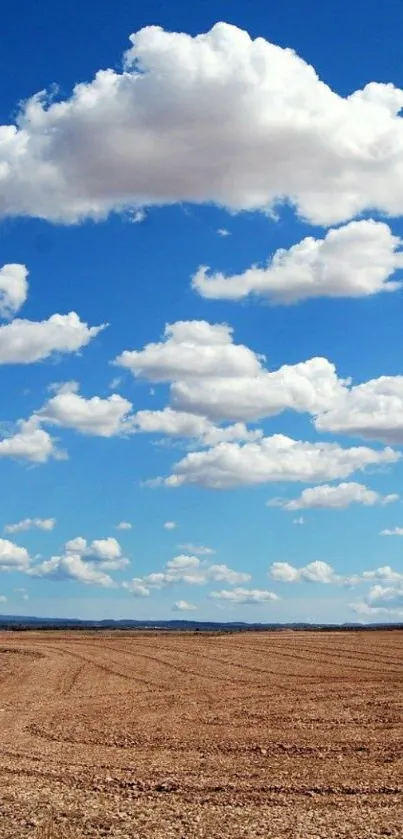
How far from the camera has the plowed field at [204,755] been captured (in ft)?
43.8

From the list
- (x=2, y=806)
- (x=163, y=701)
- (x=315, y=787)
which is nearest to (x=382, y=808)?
(x=315, y=787)

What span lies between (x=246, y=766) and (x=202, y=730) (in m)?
4.71

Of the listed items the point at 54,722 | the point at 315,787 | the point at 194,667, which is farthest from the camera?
the point at 194,667

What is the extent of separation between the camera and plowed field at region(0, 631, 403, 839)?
13.3 m

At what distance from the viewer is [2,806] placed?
14414 millimetres

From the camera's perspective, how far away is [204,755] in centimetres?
1839

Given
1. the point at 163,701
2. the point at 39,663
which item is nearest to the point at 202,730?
the point at 163,701

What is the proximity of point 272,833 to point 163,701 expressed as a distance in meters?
15.6

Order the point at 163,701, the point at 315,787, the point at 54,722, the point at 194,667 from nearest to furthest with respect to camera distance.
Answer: the point at 315,787
the point at 54,722
the point at 163,701
the point at 194,667

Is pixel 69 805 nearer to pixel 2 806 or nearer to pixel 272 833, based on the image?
pixel 2 806

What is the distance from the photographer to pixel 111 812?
45.5ft

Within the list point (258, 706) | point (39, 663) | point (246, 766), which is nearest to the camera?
point (246, 766)

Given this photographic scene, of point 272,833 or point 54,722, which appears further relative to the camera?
point 54,722

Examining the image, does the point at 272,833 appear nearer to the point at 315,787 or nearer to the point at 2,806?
the point at 315,787
